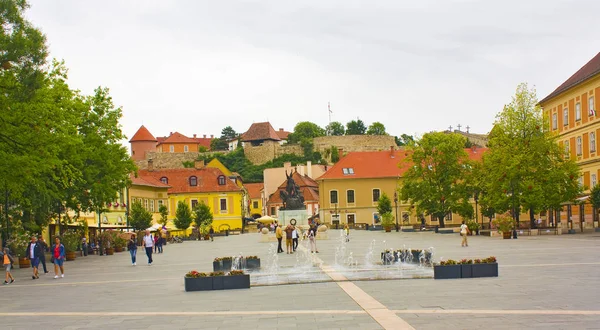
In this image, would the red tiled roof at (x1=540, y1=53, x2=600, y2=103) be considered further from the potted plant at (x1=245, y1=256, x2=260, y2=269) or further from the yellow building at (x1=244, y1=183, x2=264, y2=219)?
the yellow building at (x1=244, y1=183, x2=264, y2=219)

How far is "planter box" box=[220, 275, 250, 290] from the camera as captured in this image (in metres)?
19.7

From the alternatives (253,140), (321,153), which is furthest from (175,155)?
(321,153)

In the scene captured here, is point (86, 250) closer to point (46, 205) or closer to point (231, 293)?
point (46, 205)

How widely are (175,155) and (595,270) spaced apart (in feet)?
486

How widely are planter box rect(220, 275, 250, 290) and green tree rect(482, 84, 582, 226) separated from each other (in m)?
34.7

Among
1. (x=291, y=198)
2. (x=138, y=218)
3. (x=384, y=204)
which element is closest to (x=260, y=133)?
(x=384, y=204)

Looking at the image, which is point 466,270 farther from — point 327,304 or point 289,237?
point 289,237

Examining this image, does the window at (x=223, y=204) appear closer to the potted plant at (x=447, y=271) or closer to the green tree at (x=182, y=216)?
the green tree at (x=182, y=216)

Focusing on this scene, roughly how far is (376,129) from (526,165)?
120622mm

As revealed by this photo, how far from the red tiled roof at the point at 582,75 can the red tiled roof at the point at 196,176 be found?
4291cm

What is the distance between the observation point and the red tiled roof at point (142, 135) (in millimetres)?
161375

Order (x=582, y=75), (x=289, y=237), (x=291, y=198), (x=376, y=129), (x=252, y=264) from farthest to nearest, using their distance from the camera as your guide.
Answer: (x=376, y=129) < (x=291, y=198) < (x=582, y=75) < (x=289, y=237) < (x=252, y=264)

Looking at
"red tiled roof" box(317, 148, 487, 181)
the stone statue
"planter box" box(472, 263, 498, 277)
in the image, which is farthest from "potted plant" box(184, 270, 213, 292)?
"red tiled roof" box(317, 148, 487, 181)

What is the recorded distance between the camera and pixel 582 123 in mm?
61438
